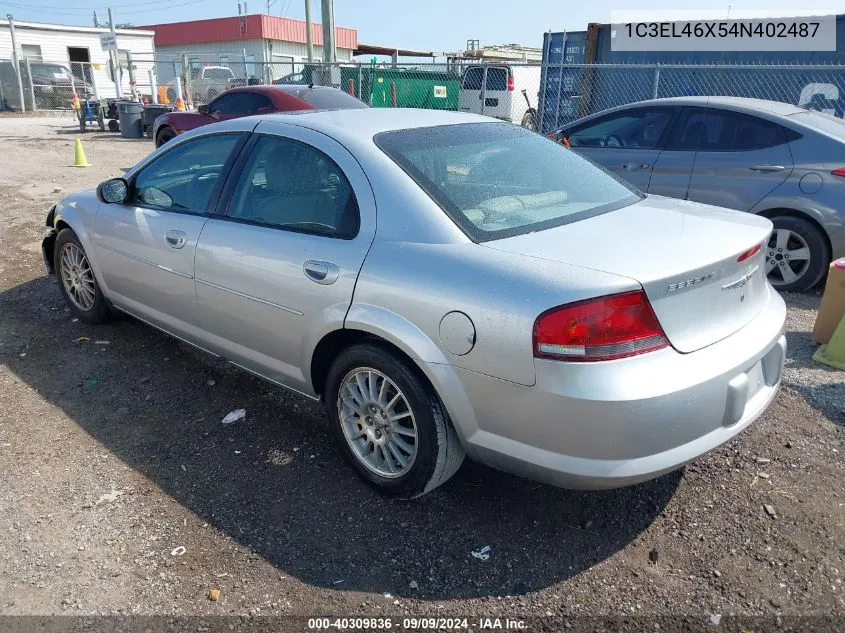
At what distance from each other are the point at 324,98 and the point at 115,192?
23.9ft

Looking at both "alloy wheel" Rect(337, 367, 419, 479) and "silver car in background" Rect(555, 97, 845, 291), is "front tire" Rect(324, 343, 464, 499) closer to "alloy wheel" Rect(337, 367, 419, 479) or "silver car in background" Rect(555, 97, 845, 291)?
"alloy wheel" Rect(337, 367, 419, 479)

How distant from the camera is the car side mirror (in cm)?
438

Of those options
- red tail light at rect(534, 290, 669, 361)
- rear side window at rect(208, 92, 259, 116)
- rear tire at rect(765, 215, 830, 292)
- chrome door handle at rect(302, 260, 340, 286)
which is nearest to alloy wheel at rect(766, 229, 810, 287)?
rear tire at rect(765, 215, 830, 292)

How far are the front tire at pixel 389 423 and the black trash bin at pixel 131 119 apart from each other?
62.6ft

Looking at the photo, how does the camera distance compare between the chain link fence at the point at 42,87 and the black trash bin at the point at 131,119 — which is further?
the chain link fence at the point at 42,87

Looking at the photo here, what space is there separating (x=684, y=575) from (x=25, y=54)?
38597 millimetres

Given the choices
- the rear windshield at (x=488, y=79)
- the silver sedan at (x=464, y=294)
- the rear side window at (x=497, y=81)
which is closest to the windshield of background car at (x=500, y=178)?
the silver sedan at (x=464, y=294)

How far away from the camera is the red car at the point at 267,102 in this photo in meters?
11.0

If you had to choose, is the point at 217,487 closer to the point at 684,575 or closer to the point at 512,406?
the point at 512,406

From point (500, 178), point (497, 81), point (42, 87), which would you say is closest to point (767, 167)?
point (500, 178)

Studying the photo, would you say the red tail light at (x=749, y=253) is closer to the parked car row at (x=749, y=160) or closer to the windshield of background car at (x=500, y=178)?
the windshield of background car at (x=500, y=178)

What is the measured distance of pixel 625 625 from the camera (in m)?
2.47

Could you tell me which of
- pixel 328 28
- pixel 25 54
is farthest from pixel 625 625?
pixel 25 54

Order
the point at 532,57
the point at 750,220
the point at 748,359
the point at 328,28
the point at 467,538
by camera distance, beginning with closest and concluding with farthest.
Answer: the point at 748,359
the point at 467,538
the point at 750,220
the point at 328,28
the point at 532,57
